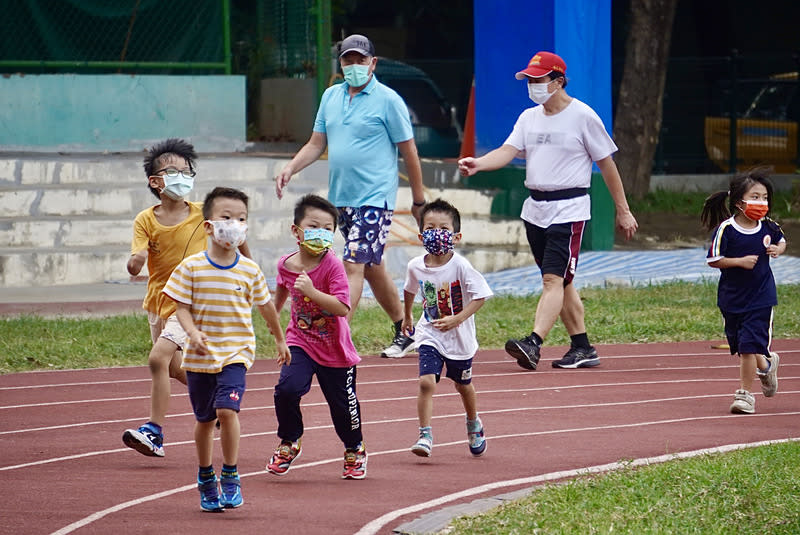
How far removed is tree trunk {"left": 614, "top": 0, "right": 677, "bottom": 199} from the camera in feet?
73.0

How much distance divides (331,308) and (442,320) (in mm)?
858

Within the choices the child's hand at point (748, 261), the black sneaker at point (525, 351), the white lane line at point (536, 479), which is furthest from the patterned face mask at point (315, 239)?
the black sneaker at point (525, 351)

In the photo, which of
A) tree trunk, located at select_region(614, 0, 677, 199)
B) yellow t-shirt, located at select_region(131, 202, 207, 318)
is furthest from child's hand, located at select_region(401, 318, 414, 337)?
tree trunk, located at select_region(614, 0, 677, 199)

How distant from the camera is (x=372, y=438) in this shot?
8.00 metres

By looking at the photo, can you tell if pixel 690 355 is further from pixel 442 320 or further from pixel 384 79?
pixel 384 79

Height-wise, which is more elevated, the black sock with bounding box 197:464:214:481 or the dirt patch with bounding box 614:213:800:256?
the black sock with bounding box 197:464:214:481

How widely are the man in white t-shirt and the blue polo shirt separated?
745 millimetres

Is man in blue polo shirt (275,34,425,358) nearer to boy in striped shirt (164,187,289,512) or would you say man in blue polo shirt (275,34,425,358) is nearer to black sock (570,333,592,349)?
black sock (570,333,592,349)

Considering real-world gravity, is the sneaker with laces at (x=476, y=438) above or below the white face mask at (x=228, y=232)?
below

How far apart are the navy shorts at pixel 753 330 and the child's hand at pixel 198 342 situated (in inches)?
152

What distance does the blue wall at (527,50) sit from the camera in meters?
16.6

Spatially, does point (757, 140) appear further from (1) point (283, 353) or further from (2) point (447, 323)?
(1) point (283, 353)

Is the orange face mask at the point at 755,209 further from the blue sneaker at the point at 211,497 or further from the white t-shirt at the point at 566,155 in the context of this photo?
the blue sneaker at the point at 211,497

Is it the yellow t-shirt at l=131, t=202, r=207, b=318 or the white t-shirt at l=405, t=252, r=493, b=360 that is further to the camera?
the yellow t-shirt at l=131, t=202, r=207, b=318
